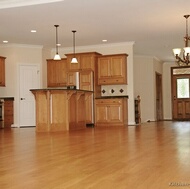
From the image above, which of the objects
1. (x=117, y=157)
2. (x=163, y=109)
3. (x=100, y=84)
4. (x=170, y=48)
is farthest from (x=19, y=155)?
(x=163, y=109)

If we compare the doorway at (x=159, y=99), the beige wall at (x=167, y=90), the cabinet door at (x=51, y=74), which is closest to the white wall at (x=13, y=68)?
the cabinet door at (x=51, y=74)

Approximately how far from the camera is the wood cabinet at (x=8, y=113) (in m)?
11.1

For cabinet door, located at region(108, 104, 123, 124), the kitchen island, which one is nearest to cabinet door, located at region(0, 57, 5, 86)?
the kitchen island

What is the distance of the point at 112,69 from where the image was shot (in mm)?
11258

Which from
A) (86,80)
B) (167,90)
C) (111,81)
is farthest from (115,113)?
(167,90)

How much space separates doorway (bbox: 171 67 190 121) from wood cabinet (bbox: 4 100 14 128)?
318 inches

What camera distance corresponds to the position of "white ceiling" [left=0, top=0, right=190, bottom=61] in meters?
6.96

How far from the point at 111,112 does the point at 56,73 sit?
7.98 ft

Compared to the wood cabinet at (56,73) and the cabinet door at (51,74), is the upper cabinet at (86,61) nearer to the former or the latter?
the wood cabinet at (56,73)

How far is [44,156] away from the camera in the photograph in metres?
3.99

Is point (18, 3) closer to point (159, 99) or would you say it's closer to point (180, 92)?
point (159, 99)

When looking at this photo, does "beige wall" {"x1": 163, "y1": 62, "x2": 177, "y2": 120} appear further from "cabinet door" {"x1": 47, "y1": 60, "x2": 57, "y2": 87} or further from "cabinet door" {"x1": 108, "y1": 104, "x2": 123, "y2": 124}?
"cabinet door" {"x1": 47, "y1": 60, "x2": 57, "y2": 87}

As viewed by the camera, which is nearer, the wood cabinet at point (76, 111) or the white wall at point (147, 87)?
the wood cabinet at point (76, 111)

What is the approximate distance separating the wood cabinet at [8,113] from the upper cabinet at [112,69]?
9.52 feet
